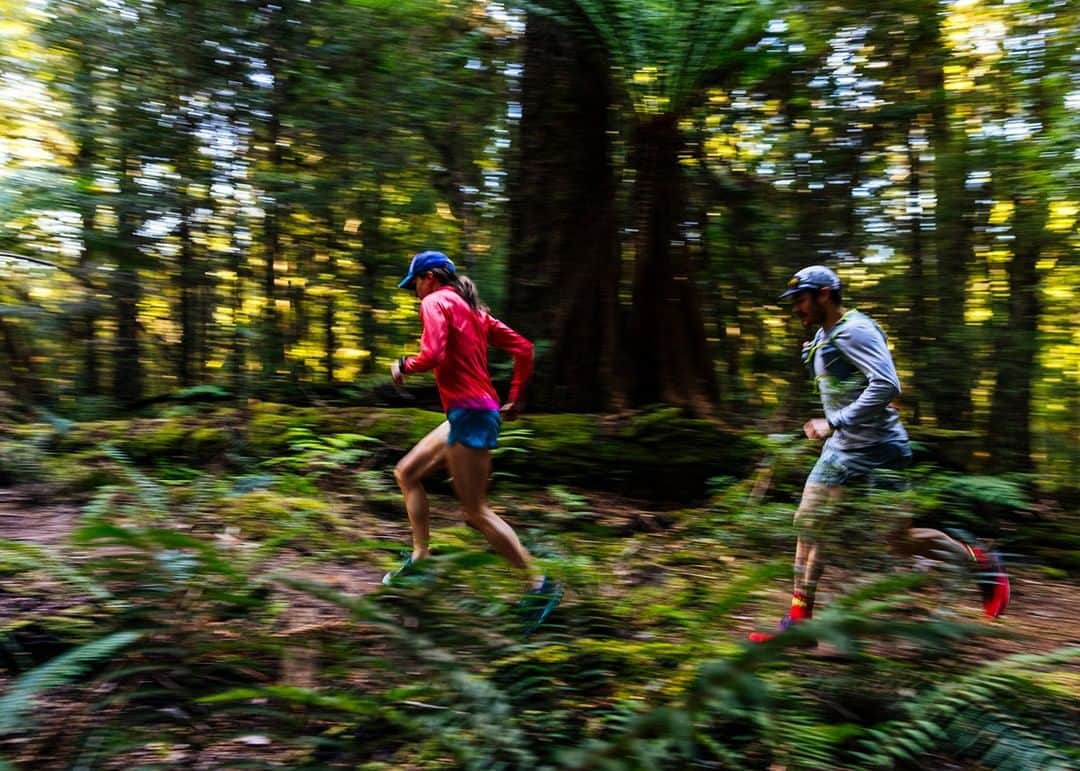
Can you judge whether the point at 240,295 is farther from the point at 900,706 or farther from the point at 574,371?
the point at 900,706

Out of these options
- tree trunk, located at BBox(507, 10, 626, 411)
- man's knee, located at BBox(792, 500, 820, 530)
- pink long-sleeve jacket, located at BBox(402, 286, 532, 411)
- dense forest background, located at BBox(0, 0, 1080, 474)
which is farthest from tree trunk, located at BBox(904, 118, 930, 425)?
pink long-sleeve jacket, located at BBox(402, 286, 532, 411)

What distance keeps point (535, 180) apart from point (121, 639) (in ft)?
22.3

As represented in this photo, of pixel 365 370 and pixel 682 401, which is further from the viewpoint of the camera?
pixel 365 370

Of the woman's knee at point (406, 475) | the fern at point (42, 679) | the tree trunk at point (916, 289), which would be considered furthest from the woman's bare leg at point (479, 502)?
the tree trunk at point (916, 289)

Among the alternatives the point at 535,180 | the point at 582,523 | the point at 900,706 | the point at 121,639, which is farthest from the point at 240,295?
the point at 900,706

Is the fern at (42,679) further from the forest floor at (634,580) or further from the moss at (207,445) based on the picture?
the moss at (207,445)

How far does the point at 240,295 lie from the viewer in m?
10.1

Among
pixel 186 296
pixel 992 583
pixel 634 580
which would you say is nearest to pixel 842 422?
pixel 992 583

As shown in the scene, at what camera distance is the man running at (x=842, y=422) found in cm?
479

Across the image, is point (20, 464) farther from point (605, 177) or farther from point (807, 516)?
point (807, 516)

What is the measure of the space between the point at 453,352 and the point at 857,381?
232cm

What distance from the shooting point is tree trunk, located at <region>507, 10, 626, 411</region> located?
904cm

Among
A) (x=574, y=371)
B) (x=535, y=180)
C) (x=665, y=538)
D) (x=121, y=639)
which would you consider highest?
(x=535, y=180)

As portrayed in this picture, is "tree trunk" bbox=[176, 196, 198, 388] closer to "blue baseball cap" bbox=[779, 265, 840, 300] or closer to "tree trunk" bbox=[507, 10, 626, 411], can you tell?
"tree trunk" bbox=[507, 10, 626, 411]
